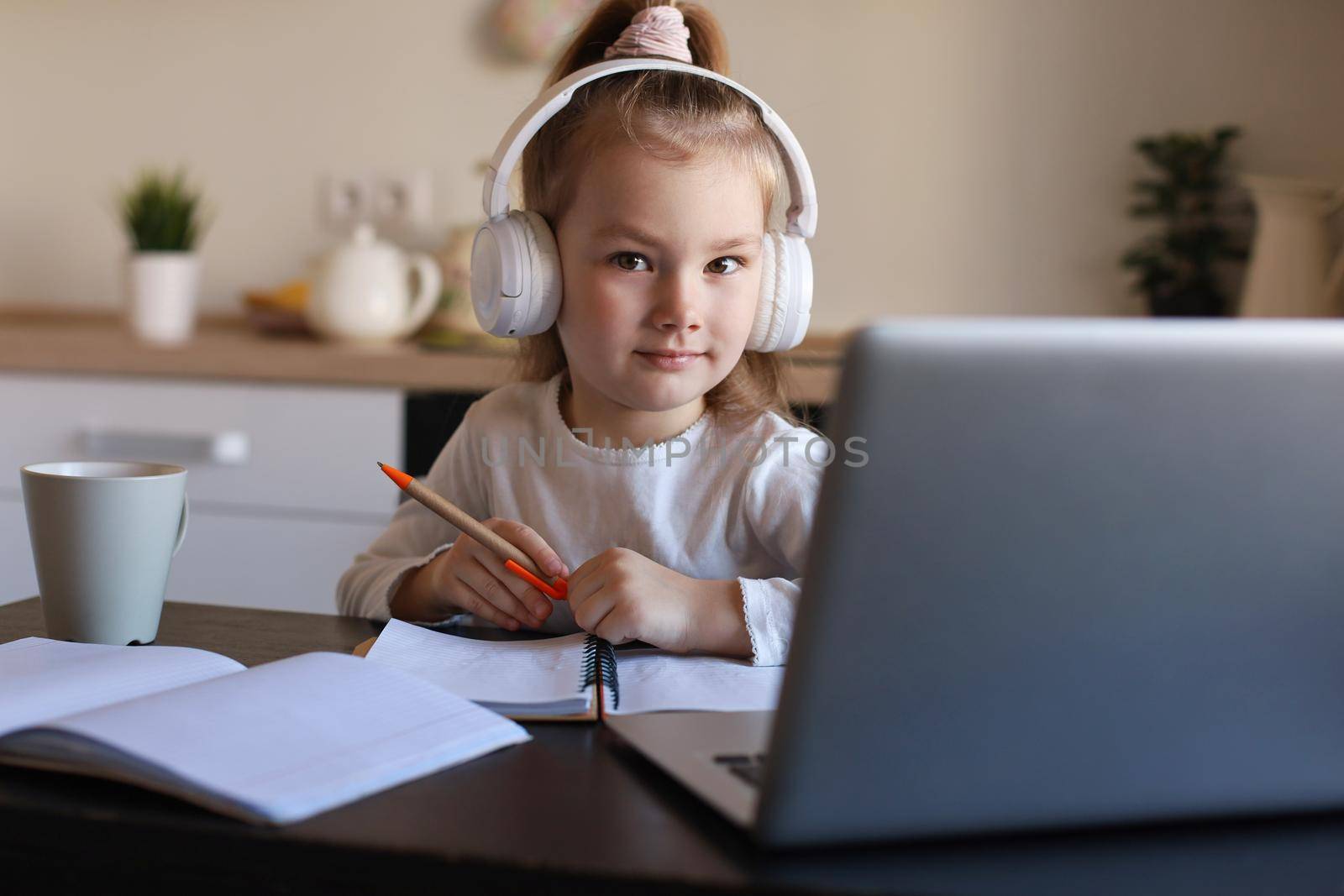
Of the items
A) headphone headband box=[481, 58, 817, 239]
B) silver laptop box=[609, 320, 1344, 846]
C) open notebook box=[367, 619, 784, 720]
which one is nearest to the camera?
silver laptop box=[609, 320, 1344, 846]

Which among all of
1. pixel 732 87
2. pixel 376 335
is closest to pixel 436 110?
pixel 376 335

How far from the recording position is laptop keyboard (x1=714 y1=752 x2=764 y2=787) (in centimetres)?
52

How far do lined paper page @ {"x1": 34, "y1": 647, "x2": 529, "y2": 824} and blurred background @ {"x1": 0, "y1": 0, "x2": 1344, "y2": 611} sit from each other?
4.13 ft

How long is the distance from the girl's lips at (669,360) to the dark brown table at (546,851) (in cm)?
49

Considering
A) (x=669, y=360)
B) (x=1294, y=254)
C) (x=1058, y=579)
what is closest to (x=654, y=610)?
(x=669, y=360)

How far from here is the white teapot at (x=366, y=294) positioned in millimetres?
2168

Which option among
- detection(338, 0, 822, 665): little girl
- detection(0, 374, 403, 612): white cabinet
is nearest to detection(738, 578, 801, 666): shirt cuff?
detection(338, 0, 822, 665): little girl

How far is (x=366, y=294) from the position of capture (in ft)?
7.13

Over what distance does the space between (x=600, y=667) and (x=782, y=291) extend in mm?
397

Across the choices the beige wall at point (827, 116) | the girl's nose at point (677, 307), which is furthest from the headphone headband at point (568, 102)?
the beige wall at point (827, 116)

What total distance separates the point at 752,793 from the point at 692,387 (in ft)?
1.75

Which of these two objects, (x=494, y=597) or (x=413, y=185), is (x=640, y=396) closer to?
(x=494, y=597)

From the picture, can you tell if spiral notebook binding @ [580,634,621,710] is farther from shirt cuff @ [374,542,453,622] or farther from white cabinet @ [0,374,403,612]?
white cabinet @ [0,374,403,612]

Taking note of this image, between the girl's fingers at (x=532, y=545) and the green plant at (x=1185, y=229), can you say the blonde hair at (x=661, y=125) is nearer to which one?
the girl's fingers at (x=532, y=545)
